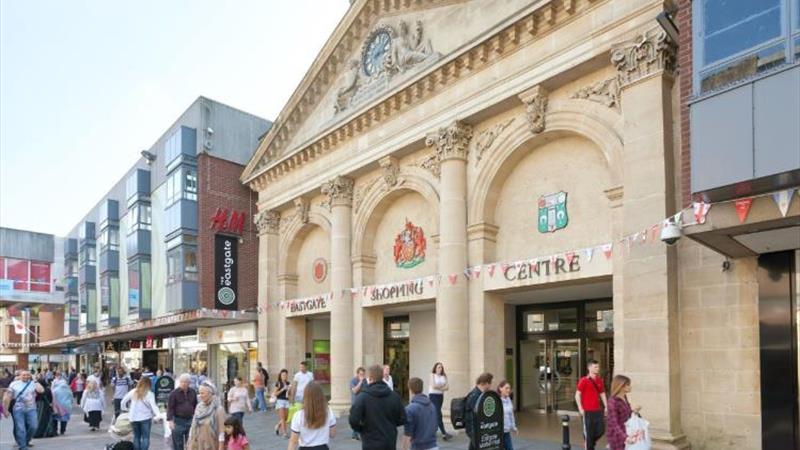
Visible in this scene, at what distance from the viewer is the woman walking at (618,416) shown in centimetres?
731

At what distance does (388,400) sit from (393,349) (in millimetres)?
17310

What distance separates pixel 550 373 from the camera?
63.7 ft

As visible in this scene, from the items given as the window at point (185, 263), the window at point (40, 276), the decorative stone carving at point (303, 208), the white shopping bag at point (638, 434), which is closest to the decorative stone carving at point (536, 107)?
the white shopping bag at point (638, 434)

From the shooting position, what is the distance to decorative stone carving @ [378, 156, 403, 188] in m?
18.9

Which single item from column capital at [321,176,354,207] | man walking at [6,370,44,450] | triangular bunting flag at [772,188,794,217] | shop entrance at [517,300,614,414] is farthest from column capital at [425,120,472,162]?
man walking at [6,370,44,450]

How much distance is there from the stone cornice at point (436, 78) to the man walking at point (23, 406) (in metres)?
11.1

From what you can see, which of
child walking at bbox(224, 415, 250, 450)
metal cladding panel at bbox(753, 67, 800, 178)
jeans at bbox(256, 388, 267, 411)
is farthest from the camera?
jeans at bbox(256, 388, 267, 411)

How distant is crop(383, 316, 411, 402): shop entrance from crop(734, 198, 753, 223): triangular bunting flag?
15.9 metres

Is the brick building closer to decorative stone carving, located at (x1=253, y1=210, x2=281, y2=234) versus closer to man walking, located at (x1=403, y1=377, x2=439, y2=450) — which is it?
decorative stone carving, located at (x1=253, y1=210, x2=281, y2=234)

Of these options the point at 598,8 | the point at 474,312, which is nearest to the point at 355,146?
the point at 474,312

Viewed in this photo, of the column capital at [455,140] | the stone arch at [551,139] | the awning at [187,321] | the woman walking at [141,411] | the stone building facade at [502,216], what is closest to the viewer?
the woman walking at [141,411]

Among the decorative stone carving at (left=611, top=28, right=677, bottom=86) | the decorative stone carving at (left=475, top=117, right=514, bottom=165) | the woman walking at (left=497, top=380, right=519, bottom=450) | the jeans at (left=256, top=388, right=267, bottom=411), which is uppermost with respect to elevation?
the decorative stone carving at (left=611, top=28, right=677, bottom=86)

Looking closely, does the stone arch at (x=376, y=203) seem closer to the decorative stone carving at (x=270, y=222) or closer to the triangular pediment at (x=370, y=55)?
the triangular pediment at (x=370, y=55)

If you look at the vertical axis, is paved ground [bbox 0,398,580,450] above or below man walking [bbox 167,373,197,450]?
below
